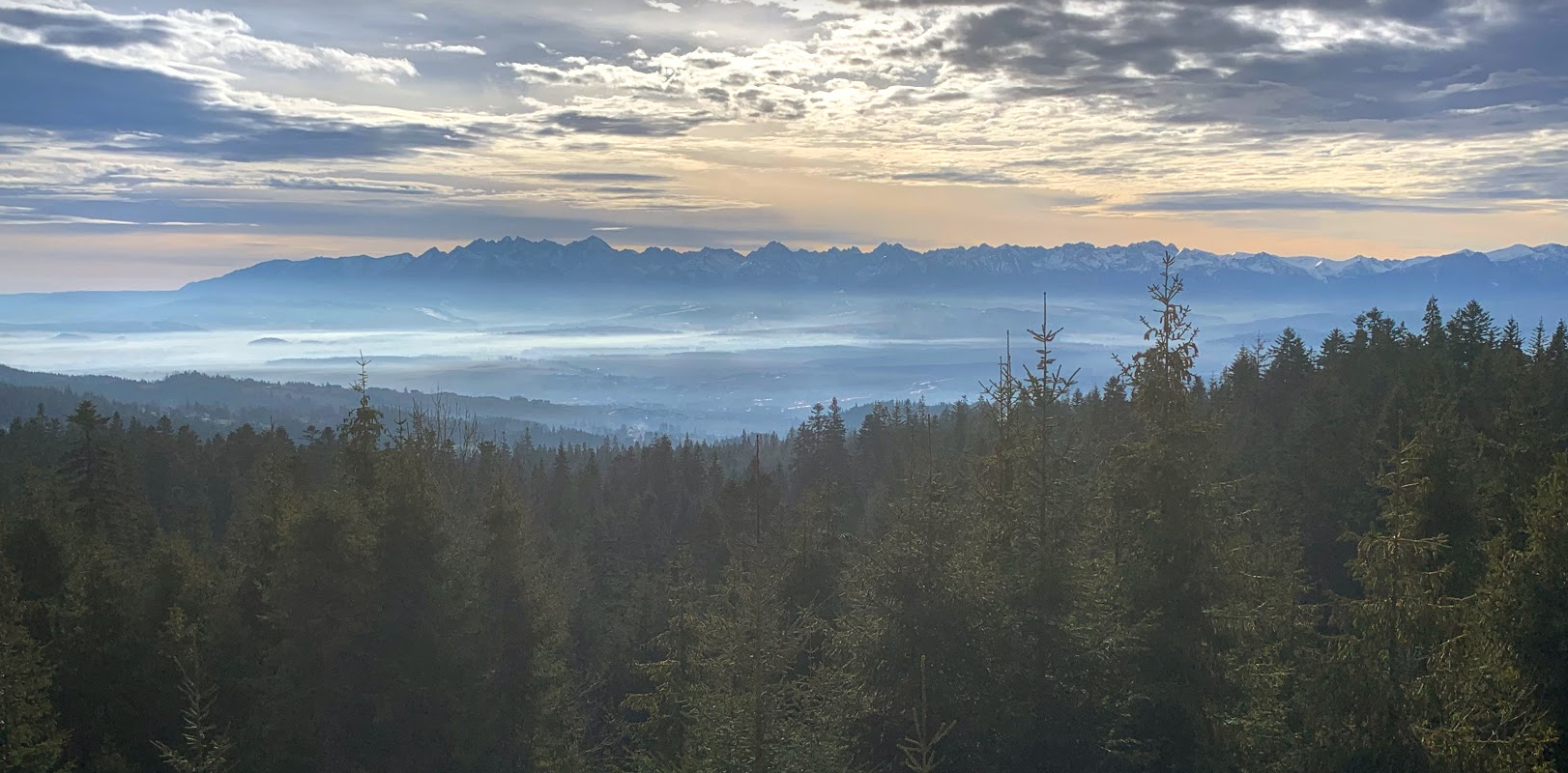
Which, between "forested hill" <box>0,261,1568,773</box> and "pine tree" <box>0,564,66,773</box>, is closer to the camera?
"forested hill" <box>0,261,1568,773</box>

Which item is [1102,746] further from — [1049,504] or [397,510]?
[397,510]

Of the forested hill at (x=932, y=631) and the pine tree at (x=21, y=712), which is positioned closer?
the forested hill at (x=932, y=631)

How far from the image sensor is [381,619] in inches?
789

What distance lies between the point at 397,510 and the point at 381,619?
2220 millimetres

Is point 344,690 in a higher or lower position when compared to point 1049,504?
lower

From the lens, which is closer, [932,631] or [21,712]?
[21,712]

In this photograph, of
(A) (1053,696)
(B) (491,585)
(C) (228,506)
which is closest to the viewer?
(A) (1053,696)

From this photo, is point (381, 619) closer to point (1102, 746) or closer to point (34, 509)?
point (34, 509)

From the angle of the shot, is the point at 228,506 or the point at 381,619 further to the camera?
the point at 228,506

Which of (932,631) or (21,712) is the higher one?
(932,631)

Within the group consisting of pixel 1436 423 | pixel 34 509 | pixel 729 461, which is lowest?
pixel 729 461

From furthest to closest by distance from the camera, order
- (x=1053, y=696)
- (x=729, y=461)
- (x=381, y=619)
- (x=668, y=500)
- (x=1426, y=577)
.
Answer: (x=729, y=461) < (x=668, y=500) < (x=381, y=619) < (x=1053, y=696) < (x=1426, y=577)

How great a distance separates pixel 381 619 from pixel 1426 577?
730 inches

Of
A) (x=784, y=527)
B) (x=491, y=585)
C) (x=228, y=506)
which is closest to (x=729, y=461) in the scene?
(x=228, y=506)
